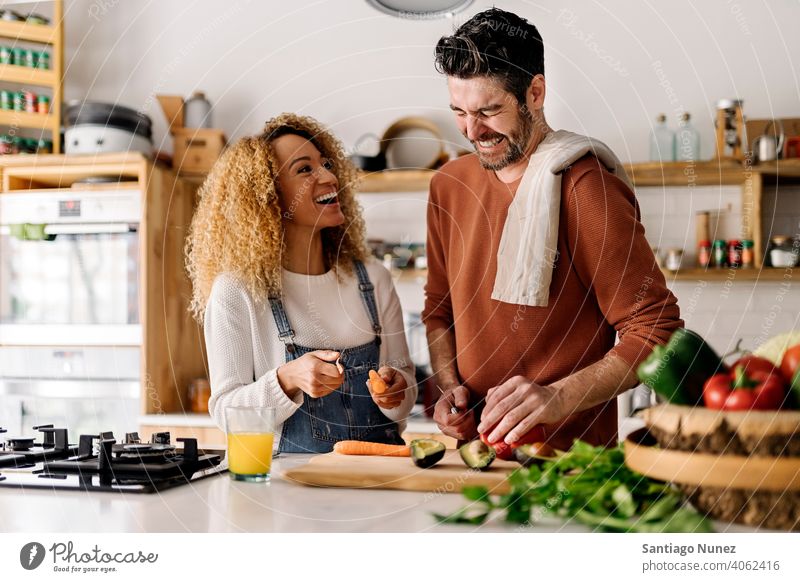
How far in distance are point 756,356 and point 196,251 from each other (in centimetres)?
97

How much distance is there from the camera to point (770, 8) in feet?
6.60

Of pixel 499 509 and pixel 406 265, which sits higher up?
pixel 406 265

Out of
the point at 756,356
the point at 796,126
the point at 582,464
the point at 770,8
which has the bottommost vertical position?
the point at 582,464

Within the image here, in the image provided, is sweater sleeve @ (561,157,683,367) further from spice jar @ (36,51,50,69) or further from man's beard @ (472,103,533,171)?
spice jar @ (36,51,50,69)

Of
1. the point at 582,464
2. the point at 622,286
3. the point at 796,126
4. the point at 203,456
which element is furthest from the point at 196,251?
the point at 796,126

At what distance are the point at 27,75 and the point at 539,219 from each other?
6.73 feet

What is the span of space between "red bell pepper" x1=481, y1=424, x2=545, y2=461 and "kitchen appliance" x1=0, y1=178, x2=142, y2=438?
5.39 ft

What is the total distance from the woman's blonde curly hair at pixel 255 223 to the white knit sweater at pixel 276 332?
3 cm

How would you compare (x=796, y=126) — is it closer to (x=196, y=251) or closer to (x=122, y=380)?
(x=196, y=251)

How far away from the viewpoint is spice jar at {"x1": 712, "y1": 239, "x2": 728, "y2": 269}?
2229 mm

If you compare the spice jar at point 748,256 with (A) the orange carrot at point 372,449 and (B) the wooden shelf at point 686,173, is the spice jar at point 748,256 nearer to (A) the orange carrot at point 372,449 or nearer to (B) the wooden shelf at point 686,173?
(B) the wooden shelf at point 686,173

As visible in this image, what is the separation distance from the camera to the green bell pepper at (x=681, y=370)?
0.67 meters

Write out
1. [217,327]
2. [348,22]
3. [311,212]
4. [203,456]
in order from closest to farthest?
[203,456]
[217,327]
[311,212]
[348,22]

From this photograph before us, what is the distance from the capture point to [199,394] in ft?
7.60
